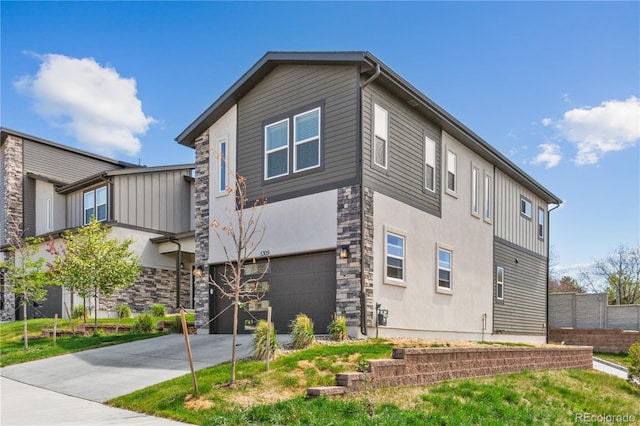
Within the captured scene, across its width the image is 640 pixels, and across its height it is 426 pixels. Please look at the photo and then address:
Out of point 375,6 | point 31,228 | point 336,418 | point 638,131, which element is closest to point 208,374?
point 336,418

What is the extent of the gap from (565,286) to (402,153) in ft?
118

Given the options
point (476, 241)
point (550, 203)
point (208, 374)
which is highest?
point (550, 203)

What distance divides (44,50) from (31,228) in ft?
40.0

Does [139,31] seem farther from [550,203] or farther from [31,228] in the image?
[550,203]

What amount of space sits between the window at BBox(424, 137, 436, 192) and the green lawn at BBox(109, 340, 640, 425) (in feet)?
21.1

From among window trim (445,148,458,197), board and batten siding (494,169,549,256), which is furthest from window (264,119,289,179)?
board and batten siding (494,169,549,256)

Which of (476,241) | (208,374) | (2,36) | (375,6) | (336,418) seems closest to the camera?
(336,418)

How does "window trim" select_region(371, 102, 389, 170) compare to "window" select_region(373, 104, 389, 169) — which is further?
"window" select_region(373, 104, 389, 169)

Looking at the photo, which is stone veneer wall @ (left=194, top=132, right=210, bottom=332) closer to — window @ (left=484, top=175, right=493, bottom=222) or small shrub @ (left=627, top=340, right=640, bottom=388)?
window @ (left=484, top=175, right=493, bottom=222)

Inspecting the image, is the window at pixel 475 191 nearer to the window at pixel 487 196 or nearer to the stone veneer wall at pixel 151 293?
the window at pixel 487 196

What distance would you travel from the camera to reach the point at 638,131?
19094 millimetres

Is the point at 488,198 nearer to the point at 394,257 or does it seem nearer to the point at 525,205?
the point at 525,205

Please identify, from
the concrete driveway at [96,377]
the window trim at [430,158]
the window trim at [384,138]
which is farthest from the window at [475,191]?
the concrete driveway at [96,377]

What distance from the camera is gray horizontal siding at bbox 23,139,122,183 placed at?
2745cm
